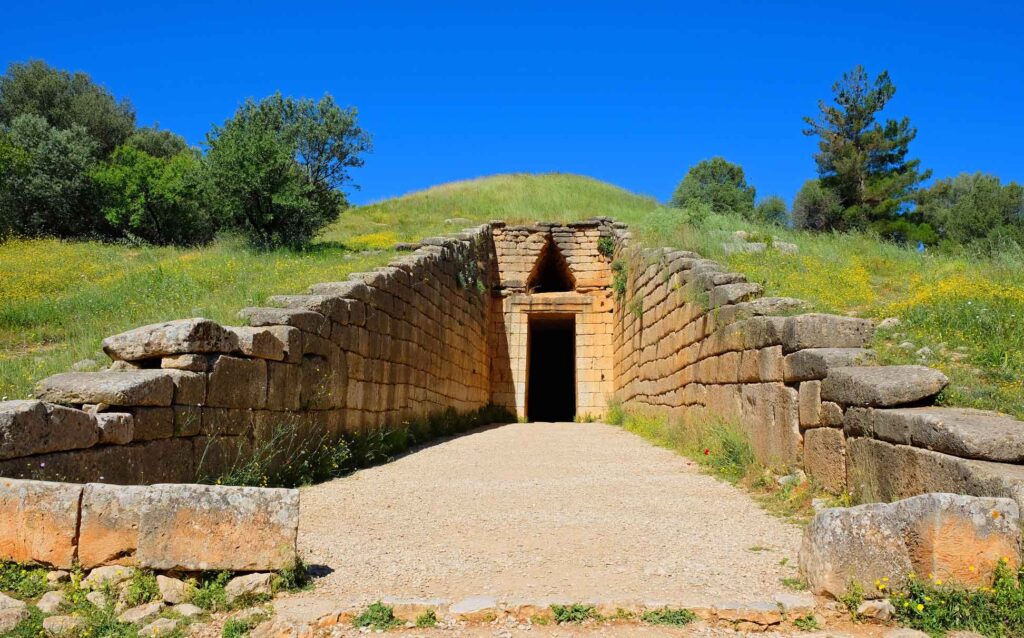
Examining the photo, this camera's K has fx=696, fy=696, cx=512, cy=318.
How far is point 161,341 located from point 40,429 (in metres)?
1.43

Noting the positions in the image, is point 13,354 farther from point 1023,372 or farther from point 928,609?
point 1023,372

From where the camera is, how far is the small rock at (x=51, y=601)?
3330mm

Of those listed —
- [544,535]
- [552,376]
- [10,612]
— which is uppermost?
[10,612]

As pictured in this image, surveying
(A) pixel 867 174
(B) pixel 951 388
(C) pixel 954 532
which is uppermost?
(A) pixel 867 174

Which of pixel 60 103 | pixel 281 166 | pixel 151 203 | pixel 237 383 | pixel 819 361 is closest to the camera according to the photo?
A: pixel 819 361

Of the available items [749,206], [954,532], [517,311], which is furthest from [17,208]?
[749,206]

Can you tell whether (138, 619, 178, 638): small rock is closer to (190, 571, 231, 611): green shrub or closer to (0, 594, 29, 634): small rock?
(190, 571, 231, 611): green shrub

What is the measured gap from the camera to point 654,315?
1195 centimetres

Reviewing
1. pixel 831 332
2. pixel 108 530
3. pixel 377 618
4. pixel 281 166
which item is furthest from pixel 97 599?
pixel 281 166

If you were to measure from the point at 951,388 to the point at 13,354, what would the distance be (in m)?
8.87

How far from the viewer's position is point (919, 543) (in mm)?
3414

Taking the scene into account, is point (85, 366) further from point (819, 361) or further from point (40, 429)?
point (819, 361)

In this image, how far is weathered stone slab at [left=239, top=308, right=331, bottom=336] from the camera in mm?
6863

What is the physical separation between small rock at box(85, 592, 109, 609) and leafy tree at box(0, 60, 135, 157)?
31032mm
